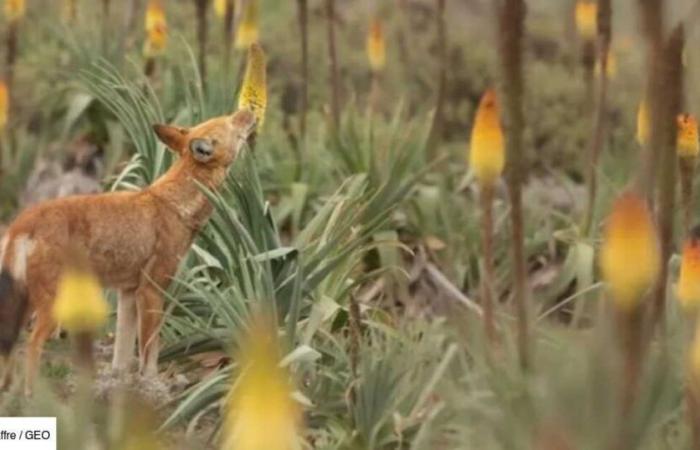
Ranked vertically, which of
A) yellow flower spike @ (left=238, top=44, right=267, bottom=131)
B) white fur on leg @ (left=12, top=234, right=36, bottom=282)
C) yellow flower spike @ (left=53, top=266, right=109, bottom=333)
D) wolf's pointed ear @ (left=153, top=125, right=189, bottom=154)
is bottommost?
white fur on leg @ (left=12, top=234, right=36, bottom=282)

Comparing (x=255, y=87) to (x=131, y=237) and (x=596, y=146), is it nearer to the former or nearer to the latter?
(x=131, y=237)

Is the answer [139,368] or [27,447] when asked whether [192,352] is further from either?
[27,447]

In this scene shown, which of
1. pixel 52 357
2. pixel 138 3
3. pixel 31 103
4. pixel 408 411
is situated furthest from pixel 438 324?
pixel 138 3

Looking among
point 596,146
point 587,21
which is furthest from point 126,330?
point 587,21

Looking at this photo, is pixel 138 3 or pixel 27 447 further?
pixel 138 3

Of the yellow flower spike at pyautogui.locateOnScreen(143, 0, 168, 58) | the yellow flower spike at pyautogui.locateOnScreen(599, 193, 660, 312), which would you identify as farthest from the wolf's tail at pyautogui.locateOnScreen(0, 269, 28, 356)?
the yellow flower spike at pyautogui.locateOnScreen(143, 0, 168, 58)

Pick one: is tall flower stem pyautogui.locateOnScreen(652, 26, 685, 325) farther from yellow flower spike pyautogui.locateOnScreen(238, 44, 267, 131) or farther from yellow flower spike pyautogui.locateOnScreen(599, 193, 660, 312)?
yellow flower spike pyautogui.locateOnScreen(238, 44, 267, 131)

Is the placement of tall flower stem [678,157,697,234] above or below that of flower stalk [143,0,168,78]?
below
